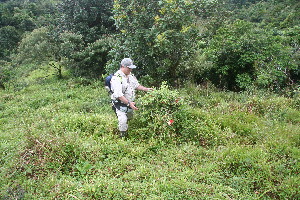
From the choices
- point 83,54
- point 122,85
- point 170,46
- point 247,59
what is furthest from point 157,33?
point 83,54

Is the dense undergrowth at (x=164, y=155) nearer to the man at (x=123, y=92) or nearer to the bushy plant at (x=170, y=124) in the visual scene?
the bushy plant at (x=170, y=124)

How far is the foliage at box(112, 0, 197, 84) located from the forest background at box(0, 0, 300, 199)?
1.4 inches

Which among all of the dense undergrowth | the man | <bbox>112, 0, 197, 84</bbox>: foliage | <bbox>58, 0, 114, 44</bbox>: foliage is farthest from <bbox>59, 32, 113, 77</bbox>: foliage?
the man

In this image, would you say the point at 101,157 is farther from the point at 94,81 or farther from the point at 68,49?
the point at 68,49

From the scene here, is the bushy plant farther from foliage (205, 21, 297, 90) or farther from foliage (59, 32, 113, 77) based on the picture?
foliage (59, 32, 113, 77)

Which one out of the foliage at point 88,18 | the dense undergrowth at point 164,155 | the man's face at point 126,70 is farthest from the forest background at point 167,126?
the foliage at point 88,18

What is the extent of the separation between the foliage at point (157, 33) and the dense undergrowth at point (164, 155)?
2440 mm

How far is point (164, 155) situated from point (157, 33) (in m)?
3.96

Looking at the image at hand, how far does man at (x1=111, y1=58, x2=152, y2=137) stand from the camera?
487cm

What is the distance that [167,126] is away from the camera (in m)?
5.10

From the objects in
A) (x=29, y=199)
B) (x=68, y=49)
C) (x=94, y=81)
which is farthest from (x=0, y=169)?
(x=68, y=49)

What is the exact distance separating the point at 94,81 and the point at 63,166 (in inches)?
274

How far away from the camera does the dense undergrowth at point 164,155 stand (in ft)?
12.1

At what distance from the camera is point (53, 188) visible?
12.3 ft
